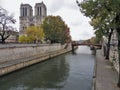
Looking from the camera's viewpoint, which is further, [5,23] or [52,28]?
[52,28]

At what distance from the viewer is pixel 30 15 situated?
85.1m

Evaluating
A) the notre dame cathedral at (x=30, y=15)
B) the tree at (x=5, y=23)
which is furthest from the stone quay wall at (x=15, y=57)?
the notre dame cathedral at (x=30, y=15)

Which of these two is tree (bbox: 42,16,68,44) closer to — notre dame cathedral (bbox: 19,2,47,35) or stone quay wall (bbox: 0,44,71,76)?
stone quay wall (bbox: 0,44,71,76)

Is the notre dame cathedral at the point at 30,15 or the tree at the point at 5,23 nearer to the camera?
the tree at the point at 5,23

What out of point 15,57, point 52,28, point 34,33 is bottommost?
point 15,57

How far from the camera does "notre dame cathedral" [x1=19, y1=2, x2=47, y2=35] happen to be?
80.8m

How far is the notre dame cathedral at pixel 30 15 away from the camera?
8081 cm

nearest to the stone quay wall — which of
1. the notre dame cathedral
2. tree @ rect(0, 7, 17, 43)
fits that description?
tree @ rect(0, 7, 17, 43)

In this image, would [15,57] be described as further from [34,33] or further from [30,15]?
[30,15]

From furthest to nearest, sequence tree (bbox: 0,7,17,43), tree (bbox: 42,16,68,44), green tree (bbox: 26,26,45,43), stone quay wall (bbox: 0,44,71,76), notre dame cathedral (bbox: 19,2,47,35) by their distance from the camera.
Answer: notre dame cathedral (bbox: 19,2,47,35)
tree (bbox: 42,16,68,44)
green tree (bbox: 26,26,45,43)
tree (bbox: 0,7,17,43)
stone quay wall (bbox: 0,44,71,76)

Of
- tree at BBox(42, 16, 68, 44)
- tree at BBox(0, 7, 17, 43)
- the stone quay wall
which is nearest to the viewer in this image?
the stone quay wall

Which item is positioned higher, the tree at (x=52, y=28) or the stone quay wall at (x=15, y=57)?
the tree at (x=52, y=28)

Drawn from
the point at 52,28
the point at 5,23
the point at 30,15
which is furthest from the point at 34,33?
the point at 30,15

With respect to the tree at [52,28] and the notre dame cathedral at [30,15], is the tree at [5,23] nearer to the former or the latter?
the tree at [52,28]
